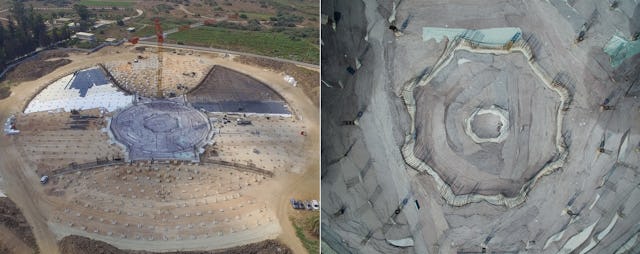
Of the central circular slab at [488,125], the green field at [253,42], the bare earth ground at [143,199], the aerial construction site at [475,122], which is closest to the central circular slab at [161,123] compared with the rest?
the bare earth ground at [143,199]

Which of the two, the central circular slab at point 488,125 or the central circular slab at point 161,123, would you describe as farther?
the central circular slab at point 161,123

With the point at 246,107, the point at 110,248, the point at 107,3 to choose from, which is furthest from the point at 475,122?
the point at 107,3

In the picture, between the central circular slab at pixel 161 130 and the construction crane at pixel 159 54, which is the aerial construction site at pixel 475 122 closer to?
the central circular slab at pixel 161 130

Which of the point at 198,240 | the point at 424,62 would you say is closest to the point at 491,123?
the point at 424,62

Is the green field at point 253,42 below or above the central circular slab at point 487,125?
below

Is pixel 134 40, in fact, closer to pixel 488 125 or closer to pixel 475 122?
pixel 475 122

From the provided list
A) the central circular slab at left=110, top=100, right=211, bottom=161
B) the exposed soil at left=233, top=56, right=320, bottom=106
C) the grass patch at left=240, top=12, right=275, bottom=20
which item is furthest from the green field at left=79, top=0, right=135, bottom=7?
the central circular slab at left=110, top=100, right=211, bottom=161

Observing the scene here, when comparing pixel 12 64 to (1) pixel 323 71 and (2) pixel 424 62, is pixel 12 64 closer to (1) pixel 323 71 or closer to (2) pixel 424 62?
(1) pixel 323 71
